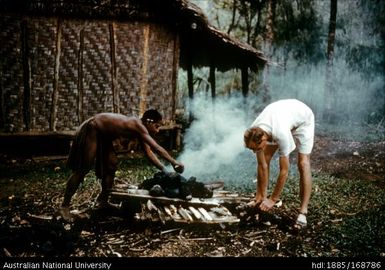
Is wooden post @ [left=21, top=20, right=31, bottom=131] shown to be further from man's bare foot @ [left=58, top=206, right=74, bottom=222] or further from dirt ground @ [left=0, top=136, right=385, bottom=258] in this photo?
man's bare foot @ [left=58, top=206, right=74, bottom=222]

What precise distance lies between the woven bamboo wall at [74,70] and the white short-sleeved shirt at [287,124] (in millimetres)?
5355

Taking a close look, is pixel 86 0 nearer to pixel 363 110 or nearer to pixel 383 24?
pixel 363 110

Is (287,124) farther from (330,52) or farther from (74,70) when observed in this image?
(330,52)

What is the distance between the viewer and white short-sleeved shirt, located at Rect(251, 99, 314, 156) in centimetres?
495

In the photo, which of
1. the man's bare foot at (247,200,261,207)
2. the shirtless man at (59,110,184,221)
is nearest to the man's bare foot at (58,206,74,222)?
the shirtless man at (59,110,184,221)

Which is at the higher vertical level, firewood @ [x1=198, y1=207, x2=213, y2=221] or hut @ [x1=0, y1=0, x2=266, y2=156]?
hut @ [x1=0, y1=0, x2=266, y2=156]

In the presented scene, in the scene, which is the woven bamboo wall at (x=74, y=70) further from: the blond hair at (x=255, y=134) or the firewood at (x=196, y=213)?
the blond hair at (x=255, y=134)

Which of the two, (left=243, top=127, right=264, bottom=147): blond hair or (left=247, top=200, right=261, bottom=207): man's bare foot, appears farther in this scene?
(left=247, top=200, right=261, bottom=207): man's bare foot

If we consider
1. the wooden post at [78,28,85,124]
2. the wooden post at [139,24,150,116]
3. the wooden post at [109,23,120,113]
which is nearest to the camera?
the wooden post at [78,28,85,124]

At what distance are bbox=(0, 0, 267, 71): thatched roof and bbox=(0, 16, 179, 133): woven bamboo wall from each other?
21 centimetres

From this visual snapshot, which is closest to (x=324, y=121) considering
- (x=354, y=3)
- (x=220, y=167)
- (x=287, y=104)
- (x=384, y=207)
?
(x=354, y=3)

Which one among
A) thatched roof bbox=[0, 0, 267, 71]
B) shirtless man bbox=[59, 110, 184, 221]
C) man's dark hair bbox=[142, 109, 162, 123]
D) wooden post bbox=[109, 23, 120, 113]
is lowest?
shirtless man bbox=[59, 110, 184, 221]

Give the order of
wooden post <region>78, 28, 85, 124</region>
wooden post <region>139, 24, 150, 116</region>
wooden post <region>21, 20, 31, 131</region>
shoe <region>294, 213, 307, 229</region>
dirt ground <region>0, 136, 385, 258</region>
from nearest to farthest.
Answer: dirt ground <region>0, 136, 385, 258</region>
shoe <region>294, 213, 307, 229</region>
wooden post <region>21, 20, 31, 131</region>
wooden post <region>78, 28, 85, 124</region>
wooden post <region>139, 24, 150, 116</region>

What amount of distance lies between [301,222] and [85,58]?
261 inches
